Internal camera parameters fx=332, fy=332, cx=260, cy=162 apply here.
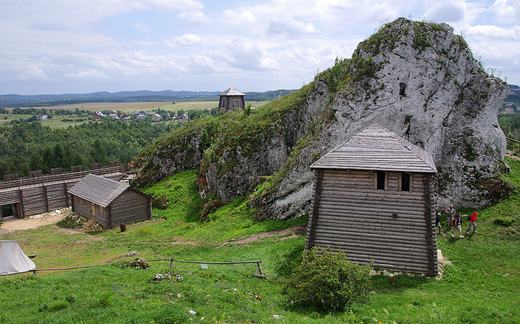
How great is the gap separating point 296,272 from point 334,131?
13.9 m

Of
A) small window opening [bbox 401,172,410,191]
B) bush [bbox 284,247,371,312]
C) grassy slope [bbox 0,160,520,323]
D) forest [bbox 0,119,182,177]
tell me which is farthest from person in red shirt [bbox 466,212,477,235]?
forest [bbox 0,119,182,177]

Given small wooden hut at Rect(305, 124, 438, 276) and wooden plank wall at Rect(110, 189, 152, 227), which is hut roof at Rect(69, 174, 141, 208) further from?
small wooden hut at Rect(305, 124, 438, 276)

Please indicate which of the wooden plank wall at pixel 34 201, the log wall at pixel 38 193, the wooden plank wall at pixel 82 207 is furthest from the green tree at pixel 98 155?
the wooden plank wall at pixel 82 207

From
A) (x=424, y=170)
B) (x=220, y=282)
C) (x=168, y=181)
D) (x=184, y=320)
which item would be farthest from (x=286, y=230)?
(x=168, y=181)

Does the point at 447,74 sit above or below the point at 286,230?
above

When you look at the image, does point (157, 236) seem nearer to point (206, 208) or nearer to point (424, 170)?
point (206, 208)

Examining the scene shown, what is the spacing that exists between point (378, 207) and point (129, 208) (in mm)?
25464

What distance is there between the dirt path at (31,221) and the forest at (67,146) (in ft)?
85.3

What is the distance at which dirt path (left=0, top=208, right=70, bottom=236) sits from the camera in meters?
35.7

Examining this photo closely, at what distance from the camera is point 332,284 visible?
39.3 feet

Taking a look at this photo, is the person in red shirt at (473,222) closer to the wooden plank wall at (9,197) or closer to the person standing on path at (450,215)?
the person standing on path at (450,215)

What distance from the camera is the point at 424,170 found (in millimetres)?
16078

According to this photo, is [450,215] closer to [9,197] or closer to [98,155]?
[9,197]

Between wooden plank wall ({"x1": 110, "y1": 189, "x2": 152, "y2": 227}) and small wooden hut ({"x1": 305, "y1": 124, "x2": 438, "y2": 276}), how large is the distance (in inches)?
875
